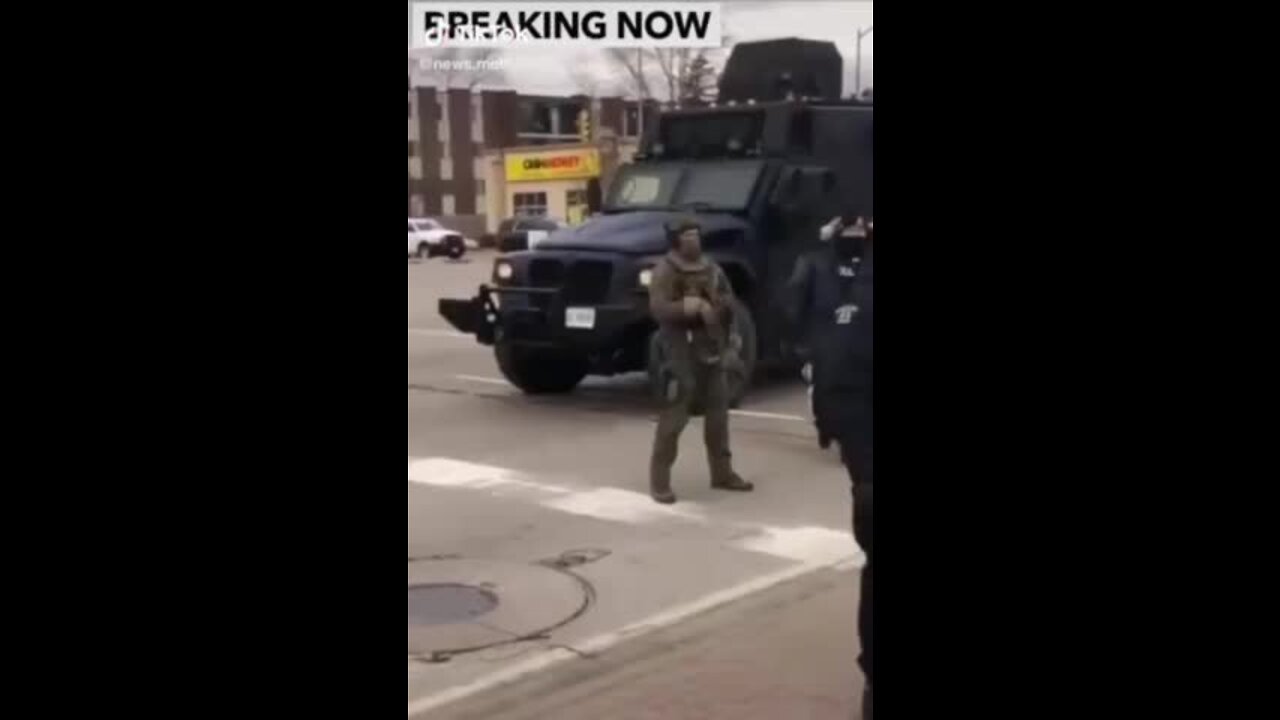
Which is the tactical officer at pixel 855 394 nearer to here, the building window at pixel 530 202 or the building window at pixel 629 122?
the building window at pixel 629 122

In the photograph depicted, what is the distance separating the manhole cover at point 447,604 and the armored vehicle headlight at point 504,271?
4.94m

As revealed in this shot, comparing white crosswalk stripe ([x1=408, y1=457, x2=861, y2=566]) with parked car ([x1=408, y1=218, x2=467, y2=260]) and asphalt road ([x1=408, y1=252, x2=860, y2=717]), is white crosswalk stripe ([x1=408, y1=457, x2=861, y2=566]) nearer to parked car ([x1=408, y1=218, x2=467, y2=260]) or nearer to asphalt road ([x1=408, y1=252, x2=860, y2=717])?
asphalt road ([x1=408, y1=252, x2=860, y2=717])

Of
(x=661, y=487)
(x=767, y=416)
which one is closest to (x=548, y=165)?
(x=767, y=416)

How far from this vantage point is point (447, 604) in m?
5.62

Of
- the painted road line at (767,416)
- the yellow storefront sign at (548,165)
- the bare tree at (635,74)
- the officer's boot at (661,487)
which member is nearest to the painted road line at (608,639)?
the officer's boot at (661,487)

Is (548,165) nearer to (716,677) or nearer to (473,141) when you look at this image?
(473,141)

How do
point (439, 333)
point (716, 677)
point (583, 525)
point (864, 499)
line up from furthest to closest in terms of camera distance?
point (439, 333)
point (583, 525)
point (716, 677)
point (864, 499)

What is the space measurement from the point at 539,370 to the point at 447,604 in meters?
5.60

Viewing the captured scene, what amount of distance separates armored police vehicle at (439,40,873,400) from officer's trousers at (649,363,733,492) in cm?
174

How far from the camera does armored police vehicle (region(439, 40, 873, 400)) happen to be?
1008 cm
